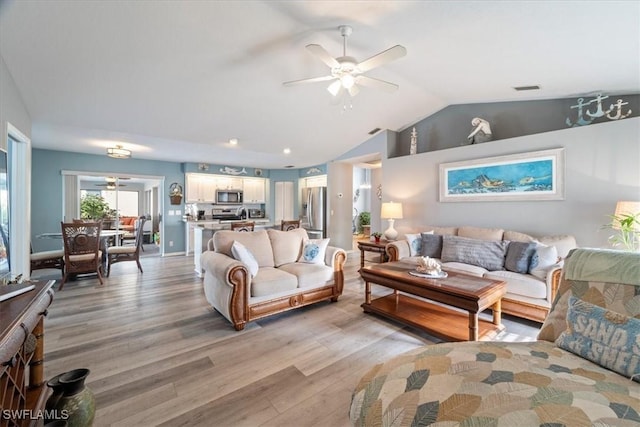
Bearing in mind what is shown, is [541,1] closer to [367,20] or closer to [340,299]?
[367,20]

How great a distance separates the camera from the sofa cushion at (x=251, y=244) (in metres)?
3.34

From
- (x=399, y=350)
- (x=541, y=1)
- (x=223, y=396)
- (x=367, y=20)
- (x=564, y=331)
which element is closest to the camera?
(x=564, y=331)

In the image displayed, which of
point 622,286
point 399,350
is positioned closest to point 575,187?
point 622,286

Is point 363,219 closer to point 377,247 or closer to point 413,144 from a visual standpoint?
point 413,144

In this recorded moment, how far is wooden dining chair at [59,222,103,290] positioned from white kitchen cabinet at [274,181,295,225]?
4794 millimetres

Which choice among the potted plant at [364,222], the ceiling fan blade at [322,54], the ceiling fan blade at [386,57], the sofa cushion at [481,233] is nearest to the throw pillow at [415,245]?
the sofa cushion at [481,233]

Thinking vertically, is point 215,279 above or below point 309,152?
below

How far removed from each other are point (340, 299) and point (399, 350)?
52.8 inches

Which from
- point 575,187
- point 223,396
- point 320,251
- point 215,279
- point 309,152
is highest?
point 309,152

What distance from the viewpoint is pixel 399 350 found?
94.0 inches

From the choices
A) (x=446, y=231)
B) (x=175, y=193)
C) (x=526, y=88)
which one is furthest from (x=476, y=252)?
(x=175, y=193)

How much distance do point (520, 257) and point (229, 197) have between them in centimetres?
683

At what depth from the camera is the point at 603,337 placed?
126 centimetres

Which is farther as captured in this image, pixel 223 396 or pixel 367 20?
pixel 367 20
